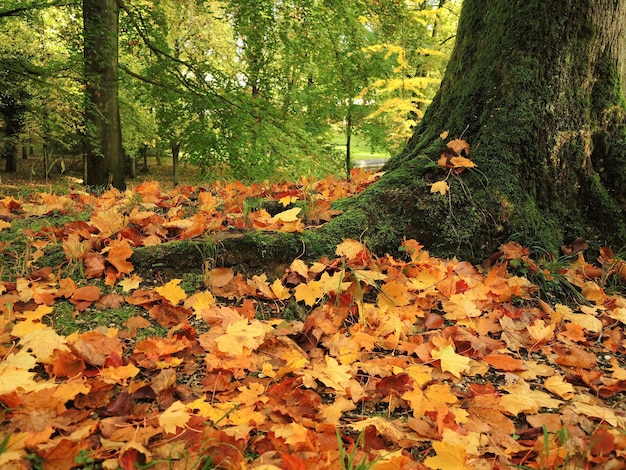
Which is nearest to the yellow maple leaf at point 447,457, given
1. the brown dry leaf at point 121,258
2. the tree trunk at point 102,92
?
the brown dry leaf at point 121,258

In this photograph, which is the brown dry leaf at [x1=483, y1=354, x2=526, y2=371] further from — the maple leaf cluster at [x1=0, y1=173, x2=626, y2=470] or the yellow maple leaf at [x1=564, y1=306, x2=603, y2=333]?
the yellow maple leaf at [x1=564, y1=306, x2=603, y2=333]

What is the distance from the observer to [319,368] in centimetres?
143

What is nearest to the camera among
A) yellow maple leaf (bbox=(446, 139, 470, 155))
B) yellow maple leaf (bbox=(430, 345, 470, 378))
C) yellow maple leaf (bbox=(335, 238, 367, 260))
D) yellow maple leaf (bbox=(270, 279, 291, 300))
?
yellow maple leaf (bbox=(430, 345, 470, 378))

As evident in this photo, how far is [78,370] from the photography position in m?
1.32

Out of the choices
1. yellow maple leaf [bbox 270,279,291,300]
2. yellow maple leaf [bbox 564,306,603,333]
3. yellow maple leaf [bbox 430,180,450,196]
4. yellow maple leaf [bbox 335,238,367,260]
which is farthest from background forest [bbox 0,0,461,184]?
yellow maple leaf [bbox 564,306,603,333]

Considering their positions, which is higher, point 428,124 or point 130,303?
point 428,124

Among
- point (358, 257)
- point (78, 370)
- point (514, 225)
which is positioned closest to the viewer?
point (78, 370)

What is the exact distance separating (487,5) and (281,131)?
4284mm

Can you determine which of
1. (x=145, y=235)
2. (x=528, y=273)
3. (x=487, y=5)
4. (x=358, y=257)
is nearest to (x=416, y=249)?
(x=358, y=257)

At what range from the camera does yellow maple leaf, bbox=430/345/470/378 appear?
144 centimetres

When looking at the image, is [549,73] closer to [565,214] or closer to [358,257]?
[565,214]

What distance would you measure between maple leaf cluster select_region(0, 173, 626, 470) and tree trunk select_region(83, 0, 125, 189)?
410cm

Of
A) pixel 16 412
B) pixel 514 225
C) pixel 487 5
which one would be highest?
pixel 487 5

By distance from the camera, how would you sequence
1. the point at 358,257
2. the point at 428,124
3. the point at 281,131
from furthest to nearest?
the point at 281,131
the point at 428,124
the point at 358,257
